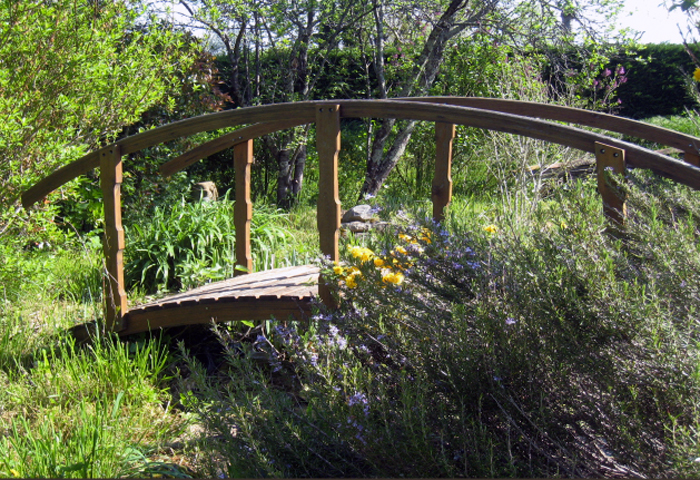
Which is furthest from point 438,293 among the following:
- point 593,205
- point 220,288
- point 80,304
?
point 80,304

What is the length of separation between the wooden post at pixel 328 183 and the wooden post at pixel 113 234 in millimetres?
1316

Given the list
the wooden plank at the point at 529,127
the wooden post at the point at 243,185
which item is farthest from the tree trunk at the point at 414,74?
the wooden plank at the point at 529,127

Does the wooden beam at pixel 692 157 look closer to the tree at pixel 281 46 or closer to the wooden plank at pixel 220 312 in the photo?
the wooden plank at pixel 220 312

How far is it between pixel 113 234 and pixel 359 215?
355 cm

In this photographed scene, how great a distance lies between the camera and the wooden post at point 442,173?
3371mm

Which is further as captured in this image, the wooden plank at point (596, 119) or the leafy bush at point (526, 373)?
the wooden plank at point (596, 119)

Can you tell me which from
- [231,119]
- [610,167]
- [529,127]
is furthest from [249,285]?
[610,167]

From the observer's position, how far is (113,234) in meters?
3.55

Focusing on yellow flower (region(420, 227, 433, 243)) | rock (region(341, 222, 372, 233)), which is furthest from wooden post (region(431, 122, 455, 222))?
rock (region(341, 222, 372, 233))

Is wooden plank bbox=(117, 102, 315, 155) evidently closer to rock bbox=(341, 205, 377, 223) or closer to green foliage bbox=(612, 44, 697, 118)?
rock bbox=(341, 205, 377, 223)

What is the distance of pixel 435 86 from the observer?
8.72 metres

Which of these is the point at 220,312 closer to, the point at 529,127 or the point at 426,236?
the point at 426,236

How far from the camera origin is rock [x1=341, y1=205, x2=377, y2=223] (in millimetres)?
6734

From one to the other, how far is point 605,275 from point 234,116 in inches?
79.1
